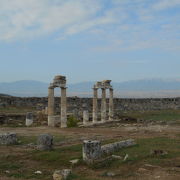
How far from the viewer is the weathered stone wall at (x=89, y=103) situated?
175ft

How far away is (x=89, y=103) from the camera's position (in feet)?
187

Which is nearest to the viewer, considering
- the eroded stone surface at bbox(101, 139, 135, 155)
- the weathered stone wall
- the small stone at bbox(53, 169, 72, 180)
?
the small stone at bbox(53, 169, 72, 180)

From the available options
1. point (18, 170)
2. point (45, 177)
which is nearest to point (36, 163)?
point (18, 170)

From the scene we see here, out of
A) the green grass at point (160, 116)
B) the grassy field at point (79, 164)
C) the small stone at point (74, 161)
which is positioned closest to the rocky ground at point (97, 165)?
the grassy field at point (79, 164)

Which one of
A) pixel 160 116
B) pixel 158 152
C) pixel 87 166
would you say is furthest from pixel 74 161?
pixel 160 116

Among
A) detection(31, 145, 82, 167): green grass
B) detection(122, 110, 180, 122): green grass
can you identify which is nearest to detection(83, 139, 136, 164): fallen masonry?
detection(31, 145, 82, 167): green grass

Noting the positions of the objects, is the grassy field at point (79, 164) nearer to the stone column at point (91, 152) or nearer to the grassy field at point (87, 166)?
the grassy field at point (87, 166)

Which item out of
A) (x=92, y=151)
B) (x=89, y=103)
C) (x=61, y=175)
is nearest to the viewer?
(x=61, y=175)

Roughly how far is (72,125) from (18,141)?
13780 mm

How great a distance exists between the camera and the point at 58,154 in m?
16.5

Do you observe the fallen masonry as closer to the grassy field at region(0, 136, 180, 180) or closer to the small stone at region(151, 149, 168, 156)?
the grassy field at region(0, 136, 180, 180)

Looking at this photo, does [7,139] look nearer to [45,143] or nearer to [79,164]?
[45,143]

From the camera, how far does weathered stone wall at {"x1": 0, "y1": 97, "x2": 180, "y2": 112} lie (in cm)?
5344

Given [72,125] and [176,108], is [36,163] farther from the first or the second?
[176,108]
